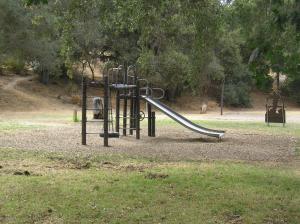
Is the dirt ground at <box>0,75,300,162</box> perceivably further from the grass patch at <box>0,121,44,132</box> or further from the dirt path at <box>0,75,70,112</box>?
the dirt path at <box>0,75,70,112</box>

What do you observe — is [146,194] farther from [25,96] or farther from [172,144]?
[25,96]

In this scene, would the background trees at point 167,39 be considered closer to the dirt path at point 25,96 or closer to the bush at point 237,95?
the bush at point 237,95

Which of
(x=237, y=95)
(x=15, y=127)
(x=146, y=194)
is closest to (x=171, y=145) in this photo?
(x=146, y=194)

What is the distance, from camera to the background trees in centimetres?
828

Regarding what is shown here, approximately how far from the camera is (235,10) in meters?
17.0

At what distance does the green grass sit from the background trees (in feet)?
4.70

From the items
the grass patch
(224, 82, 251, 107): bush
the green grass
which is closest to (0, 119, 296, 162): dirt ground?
the grass patch

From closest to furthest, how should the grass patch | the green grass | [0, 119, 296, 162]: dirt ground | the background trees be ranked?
the green grass
the background trees
[0, 119, 296, 162]: dirt ground
the grass patch

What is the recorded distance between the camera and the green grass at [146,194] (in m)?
6.04

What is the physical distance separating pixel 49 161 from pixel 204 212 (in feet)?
13.9

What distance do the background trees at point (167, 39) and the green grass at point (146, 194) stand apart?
1.43 metres

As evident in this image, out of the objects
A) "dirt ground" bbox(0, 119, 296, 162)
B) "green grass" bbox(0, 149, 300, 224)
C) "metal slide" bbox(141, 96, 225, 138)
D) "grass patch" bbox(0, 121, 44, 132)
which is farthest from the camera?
"grass patch" bbox(0, 121, 44, 132)

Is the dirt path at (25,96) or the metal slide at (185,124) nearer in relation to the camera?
the metal slide at (185,124)

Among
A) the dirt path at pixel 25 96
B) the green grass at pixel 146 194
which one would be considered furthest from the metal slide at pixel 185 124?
the dirt path at pixel 25 96
